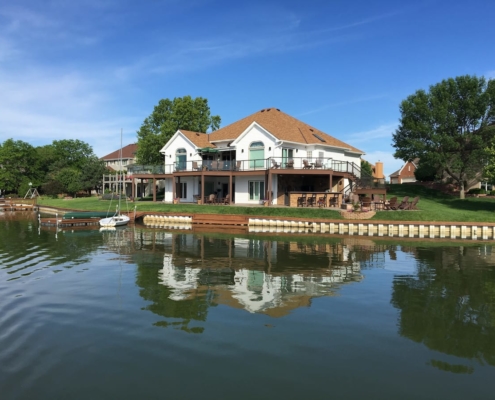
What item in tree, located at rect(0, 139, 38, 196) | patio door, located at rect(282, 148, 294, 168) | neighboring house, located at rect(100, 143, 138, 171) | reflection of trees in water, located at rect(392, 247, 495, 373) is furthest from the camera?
neighboring house, located at rect(100, 143, 138, 171)

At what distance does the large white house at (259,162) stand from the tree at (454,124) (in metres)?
7.07

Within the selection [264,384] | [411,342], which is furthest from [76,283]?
[411,342]

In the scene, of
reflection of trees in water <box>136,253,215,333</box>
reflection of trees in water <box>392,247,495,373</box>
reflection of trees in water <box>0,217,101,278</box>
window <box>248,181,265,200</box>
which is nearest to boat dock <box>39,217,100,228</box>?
reflection of trees in water <box>0,217,101,278</box>

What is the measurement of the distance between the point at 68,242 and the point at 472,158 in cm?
3641

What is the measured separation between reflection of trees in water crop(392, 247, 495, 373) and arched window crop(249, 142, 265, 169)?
73.3 ft

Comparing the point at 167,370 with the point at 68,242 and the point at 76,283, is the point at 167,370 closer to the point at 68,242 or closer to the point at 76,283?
the point at 76,283

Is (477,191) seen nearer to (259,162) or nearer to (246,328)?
(259,162)

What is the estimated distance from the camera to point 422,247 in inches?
806

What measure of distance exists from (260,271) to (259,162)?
23458mm

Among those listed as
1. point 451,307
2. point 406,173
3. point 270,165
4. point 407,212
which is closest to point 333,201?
point 270,165

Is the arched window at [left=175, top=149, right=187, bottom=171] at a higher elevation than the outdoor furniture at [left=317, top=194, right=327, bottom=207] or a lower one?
higher

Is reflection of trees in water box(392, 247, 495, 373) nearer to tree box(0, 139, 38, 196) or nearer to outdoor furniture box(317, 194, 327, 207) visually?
outdoor furniture box(317, 194, 327, 207)

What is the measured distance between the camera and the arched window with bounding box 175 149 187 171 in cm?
4106

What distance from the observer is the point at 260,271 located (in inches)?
565
